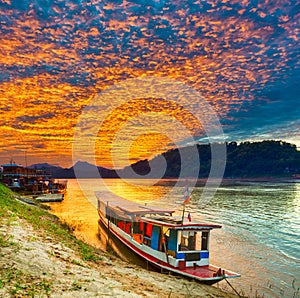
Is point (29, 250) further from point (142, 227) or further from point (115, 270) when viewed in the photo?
point (142, 227)

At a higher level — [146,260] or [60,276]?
[60,276]

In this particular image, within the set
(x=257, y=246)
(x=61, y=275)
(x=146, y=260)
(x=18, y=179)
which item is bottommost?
(x=257, y=246)

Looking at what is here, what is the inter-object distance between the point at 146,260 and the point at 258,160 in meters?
140

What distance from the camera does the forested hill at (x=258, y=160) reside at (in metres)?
140

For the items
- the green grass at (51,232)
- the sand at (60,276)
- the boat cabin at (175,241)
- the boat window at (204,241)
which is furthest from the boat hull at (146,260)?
the green grass at (51,232)

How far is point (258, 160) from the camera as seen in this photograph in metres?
145

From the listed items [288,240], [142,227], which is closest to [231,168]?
[288,240]

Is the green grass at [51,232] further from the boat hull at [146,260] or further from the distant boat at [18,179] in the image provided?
the distant boat at [18,179]

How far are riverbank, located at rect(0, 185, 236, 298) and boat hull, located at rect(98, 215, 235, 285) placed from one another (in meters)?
0.65

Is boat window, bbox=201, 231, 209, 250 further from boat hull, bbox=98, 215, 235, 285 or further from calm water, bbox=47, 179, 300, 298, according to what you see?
calm water, bbox=47, 179, 300, 298

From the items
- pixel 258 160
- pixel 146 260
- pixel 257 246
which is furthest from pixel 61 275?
pixel 258 160

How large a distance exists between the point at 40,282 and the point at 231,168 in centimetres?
15651

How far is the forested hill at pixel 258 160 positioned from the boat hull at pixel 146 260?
13021cm

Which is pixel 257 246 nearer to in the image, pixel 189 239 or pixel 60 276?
pixel 189 239
